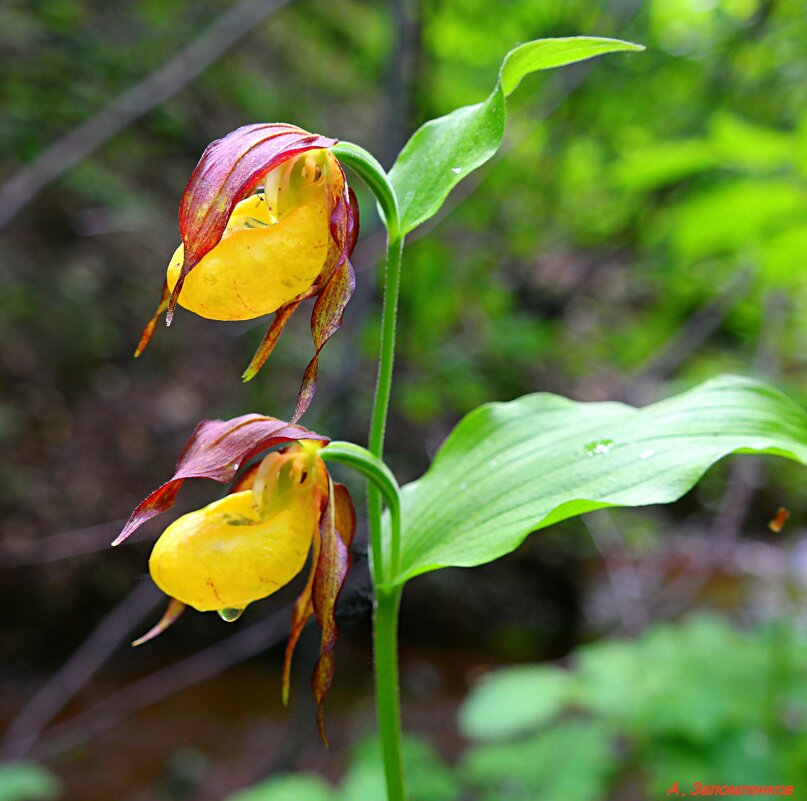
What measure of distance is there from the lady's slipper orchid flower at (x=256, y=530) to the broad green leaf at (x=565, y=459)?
0.07 meters

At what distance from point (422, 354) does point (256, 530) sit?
5.34ft

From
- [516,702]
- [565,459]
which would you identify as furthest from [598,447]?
[516,702]

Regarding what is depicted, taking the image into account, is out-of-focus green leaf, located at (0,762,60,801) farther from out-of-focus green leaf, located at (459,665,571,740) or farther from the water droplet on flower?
the water droplet on flower

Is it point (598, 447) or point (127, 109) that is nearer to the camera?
point (598, 447)

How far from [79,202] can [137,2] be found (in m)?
0.81

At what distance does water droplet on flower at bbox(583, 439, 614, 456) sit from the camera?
0.53 m

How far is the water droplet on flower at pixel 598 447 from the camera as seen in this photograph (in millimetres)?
526

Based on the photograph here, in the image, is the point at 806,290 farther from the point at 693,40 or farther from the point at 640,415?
the point at 640,415

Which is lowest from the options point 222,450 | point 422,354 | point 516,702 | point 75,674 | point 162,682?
point 162,682

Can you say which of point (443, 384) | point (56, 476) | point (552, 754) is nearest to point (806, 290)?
point (443, 384)

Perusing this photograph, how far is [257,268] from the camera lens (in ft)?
1.41

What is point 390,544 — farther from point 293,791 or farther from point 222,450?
point 293,791

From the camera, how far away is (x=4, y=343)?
2625mm

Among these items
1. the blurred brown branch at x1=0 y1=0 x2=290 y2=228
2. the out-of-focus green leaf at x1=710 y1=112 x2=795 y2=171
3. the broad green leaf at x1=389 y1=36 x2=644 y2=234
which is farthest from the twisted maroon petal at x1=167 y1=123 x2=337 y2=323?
the blurred brown branch at x1=0 y1=0 x2=290 y2=228
